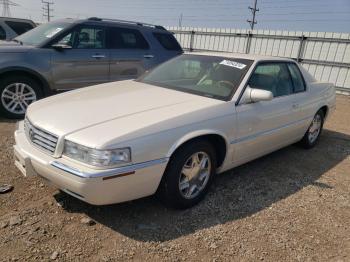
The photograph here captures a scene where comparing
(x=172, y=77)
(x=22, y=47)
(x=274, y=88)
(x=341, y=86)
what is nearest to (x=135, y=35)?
(x=22, y=47)

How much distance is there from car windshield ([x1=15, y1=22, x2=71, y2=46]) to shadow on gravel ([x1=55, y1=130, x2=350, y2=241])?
12.6 feet

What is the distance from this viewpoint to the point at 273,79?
4438mm

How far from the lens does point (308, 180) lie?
4363 millimetres

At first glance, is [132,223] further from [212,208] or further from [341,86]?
[341,86]

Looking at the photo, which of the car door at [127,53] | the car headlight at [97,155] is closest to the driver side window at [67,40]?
the car door at [127,53]

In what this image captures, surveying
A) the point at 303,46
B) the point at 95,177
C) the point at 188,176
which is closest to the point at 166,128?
the point at 188,176

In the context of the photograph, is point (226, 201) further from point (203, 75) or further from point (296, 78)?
point (296, 78)

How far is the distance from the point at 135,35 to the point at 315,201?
5036mm

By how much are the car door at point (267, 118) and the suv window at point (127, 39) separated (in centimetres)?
348

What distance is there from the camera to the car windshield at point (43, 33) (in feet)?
20.5

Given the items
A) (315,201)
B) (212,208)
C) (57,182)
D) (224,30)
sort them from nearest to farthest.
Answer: (57,182) < (212,208) < (315,201) < (224,30)

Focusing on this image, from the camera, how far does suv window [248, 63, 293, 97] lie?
159 inches

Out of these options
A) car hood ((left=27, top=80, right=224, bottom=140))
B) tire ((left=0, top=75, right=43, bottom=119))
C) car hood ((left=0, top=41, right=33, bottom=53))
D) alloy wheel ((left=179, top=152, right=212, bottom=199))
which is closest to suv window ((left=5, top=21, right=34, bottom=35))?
car hood ((left=0, top=41, right=33, bottom=53))

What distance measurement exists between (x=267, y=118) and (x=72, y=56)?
3940 mm
